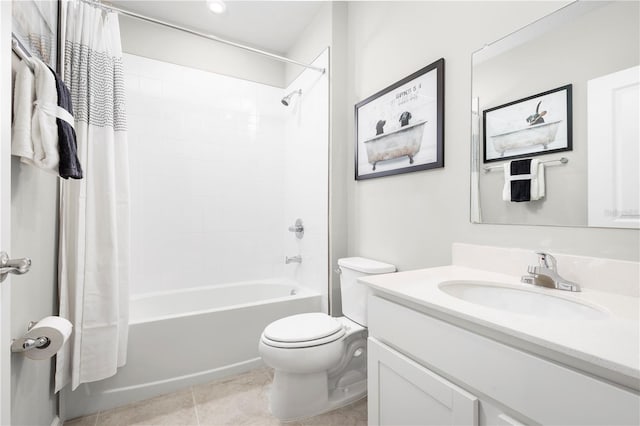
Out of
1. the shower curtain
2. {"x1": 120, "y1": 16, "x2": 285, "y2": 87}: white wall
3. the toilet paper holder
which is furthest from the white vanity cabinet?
{"x1": 120, "y1": 16, "x2": 285, "y2": 87}: white wall

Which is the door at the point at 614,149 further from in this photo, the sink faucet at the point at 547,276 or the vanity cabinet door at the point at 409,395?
the vanity cabinet door at the point at 409,395

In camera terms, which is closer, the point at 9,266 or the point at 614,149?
the point at 9,266

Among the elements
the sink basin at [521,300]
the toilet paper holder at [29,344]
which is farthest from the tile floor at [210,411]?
the sink basin at [521,300]

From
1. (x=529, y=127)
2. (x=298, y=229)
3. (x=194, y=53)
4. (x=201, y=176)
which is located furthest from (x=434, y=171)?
(x=194, y=53)

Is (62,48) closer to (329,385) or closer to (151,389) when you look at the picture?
(151,389)

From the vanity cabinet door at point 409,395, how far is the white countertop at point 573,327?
0.19 metres

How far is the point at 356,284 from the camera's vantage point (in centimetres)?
170

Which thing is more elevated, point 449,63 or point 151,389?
point 449,63

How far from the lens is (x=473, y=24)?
4.14 feet

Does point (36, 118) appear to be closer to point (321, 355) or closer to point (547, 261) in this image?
point (321, 355)

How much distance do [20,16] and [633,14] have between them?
198cm

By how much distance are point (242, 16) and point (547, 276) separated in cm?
257

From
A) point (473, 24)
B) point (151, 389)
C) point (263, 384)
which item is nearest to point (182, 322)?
point (151, 389)

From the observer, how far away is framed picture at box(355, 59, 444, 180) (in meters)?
1.42
